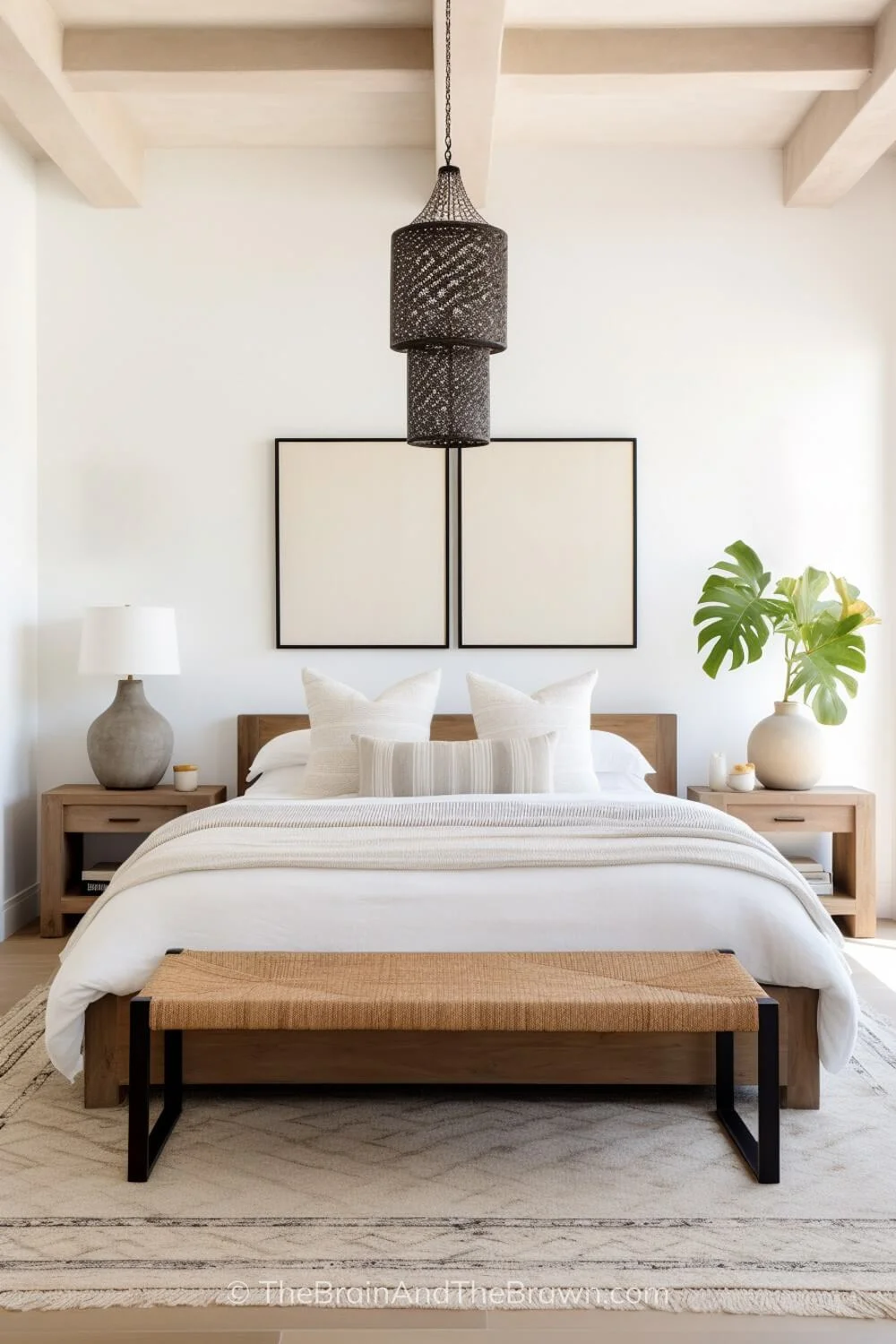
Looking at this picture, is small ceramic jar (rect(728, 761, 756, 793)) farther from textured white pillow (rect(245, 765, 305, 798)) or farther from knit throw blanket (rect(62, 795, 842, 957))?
textured white pillow (rect(245, 765, 305, 798))

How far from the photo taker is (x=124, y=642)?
15.0ft

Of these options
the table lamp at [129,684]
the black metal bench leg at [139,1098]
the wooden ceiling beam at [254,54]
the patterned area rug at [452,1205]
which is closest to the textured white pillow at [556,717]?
the table lamp at [129,684]

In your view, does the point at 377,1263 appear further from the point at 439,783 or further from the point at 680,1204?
the point at 439,783

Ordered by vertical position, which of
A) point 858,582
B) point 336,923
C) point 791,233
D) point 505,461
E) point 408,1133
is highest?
point 791,233

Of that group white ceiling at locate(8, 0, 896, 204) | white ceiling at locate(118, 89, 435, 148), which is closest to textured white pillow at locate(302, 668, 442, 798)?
white ceiling at locate(8, 0, 896, 204)

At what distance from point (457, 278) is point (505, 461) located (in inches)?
78.9

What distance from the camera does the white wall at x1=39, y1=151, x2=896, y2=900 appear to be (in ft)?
16.4

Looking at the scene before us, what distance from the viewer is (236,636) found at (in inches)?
198

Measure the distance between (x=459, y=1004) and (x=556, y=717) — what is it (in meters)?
2.15

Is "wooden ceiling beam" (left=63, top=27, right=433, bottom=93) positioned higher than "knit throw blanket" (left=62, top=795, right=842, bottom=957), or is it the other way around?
"wooden ceiling beam" (left=63, top=27, right=433, bottom=93)

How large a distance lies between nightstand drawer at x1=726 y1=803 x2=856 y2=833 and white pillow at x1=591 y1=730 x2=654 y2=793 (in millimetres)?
375

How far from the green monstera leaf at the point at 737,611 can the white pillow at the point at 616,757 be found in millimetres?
448

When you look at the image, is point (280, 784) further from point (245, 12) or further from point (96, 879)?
point (245, 12)

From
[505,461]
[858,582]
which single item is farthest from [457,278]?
[858,582]
